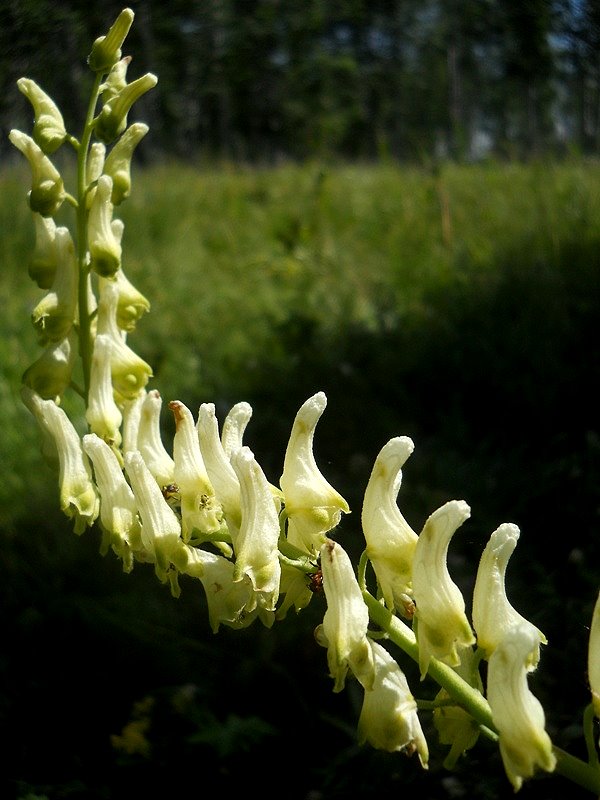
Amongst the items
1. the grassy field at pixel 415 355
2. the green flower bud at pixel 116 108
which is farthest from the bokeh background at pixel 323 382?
the green flower bud at pixel 116 108

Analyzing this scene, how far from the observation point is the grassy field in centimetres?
232

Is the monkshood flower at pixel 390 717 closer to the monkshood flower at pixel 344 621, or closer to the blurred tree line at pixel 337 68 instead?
the monkshood flower at pixel 344 621

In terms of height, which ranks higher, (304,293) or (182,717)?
(304,293)

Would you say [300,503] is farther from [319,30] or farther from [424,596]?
[319,30]

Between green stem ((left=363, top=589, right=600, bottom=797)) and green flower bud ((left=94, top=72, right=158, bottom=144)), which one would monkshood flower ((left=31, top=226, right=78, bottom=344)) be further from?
green stem ((left=363, top=589, right=600, bottom=797))

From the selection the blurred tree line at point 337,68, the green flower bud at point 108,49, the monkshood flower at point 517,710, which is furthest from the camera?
the blurred tree line at point 337,68

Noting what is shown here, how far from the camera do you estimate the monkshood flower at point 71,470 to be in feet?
3.76

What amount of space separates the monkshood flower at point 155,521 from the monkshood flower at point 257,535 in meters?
0.09

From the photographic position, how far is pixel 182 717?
1923mm

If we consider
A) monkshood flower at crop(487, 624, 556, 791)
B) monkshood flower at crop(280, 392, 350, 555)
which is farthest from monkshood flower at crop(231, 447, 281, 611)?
monkshood flower at crop(487, 624, 556, 791)

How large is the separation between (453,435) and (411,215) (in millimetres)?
2082

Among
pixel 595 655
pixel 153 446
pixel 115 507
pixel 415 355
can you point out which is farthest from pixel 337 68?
pixel 595 655

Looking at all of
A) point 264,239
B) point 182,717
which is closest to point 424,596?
point 182,717

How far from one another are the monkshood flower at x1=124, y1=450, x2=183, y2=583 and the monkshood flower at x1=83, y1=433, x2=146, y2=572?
3 cm
